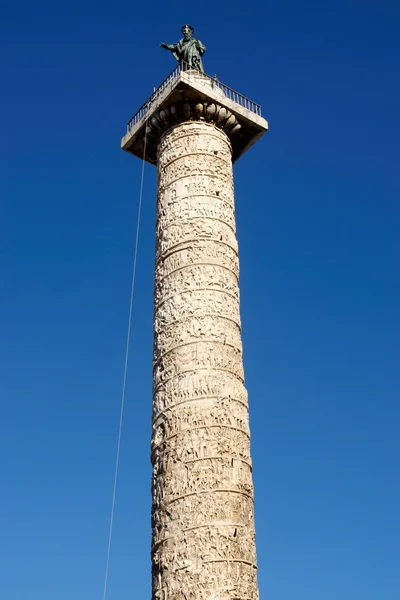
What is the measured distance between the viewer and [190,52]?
9.06m

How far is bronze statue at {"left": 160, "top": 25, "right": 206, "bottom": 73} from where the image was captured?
9.01 metres

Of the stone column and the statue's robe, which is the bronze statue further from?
the stone column

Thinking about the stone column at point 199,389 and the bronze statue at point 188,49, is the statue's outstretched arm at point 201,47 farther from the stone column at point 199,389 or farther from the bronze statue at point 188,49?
the stone column at point 199,389

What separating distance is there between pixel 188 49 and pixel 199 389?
436cm

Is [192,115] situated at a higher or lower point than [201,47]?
lower

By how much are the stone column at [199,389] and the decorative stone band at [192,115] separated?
92mm

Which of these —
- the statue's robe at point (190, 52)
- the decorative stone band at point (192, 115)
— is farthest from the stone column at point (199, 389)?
the statue's robe at point (190, 52)

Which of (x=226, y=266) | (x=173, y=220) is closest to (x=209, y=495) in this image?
(x=226, y=266)

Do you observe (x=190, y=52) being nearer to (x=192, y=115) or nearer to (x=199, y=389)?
(x=192, y=115)

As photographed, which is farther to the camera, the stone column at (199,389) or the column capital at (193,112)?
the column capital at (193,112)

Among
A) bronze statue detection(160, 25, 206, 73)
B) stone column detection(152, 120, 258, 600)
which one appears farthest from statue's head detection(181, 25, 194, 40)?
stone column detection(152, 120, 258, 600)

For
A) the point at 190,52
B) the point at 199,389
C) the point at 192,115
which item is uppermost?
the point at 190,52

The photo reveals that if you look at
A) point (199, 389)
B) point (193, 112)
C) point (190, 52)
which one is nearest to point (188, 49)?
point (190, 52)

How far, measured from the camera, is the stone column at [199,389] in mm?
6035
